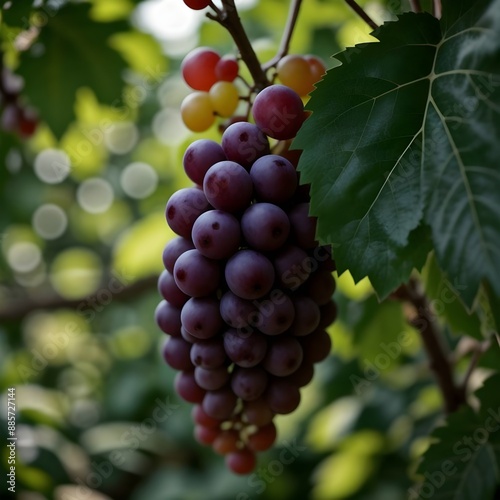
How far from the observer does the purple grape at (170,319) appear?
0.83 m

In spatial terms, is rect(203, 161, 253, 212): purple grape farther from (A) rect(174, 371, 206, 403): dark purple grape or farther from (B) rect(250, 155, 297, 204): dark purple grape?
(A) rect(174, 371, 206, 403): dark purple grape

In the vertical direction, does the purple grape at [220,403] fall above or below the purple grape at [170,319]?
below

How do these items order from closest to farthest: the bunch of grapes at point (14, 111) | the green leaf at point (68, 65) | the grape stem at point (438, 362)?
the grape stem at point (438, 362) → the green leaf at point (68, 65) → the bunch of grapes at point (14, 111)

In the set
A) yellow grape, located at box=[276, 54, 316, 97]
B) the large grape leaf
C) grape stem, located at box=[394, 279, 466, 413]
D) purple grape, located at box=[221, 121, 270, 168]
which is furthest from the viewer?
grape stem, located at box=[394, 279, 466, 413]

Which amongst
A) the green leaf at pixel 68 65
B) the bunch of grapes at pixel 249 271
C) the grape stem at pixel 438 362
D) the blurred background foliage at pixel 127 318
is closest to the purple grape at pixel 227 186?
the bunch of grapes at pixel 249 271

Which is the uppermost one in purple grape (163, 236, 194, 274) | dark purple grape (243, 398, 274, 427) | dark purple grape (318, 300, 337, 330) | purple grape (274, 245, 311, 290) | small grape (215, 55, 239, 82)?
small grape (215, 55, 239, 82)

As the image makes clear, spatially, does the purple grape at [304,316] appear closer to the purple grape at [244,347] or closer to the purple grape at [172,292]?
the purple grape at [244,347]

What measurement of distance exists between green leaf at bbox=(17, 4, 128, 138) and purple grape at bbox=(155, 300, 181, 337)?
0.87m

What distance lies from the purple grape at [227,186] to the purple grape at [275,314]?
0.13 metres

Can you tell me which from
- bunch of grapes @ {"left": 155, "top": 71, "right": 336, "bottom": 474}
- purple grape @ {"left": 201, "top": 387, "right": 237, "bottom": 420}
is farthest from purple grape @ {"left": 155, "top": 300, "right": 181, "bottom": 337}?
purple grape @ {"left": 201, "top": 387, "right": 237, "bottom": 420}

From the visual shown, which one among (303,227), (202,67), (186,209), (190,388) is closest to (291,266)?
(303,227)

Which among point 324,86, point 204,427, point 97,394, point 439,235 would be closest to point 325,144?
point 324,86

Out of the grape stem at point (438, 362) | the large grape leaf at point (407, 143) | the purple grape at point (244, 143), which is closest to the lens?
the large grape leaf at point (407, 143)

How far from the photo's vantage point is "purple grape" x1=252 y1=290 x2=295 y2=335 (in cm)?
74
